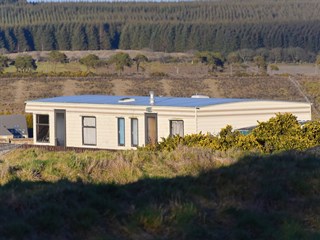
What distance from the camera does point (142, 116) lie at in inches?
976

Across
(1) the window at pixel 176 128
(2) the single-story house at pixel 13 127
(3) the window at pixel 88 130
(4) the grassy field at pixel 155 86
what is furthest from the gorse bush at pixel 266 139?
(4) the grassy field at pixel 155 86

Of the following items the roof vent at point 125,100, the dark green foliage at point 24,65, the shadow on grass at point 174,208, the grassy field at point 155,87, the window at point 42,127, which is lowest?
the grassy field at point 155,87

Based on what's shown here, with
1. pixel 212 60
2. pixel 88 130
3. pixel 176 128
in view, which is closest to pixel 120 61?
pixel 212 60

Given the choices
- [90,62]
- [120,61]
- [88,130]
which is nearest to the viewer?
[88,130]

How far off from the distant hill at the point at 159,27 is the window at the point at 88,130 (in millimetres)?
78752

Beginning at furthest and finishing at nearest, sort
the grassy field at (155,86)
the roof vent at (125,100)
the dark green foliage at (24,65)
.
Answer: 1. the dark green foliage at (24,65)
2. the grassy field at (155,86)
3. the roof vent at (125,100)

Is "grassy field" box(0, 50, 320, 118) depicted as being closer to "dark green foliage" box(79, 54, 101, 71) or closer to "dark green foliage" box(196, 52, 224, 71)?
→ "dark green foliage" box(79, 54, 101, 71)

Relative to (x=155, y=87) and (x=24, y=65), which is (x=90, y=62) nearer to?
(x=24, y=65)

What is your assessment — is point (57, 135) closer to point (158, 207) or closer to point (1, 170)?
point (1, 170)

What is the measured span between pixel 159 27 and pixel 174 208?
339 ft

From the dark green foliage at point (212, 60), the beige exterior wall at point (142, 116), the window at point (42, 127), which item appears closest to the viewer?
the beige exterior wall at point (142, 116)

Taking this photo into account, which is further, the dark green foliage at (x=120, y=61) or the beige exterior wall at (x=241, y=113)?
the dark green foliage at (x=120, y=61)

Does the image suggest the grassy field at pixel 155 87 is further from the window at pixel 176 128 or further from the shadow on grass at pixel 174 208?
the shadow on grass at pixel 174 208

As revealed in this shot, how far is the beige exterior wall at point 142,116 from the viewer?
24.5 meters
